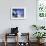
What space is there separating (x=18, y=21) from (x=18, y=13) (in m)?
0.33

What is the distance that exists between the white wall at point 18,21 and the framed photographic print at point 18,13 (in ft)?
0.40

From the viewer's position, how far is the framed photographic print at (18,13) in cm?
647

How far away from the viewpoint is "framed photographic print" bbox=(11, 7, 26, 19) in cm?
647

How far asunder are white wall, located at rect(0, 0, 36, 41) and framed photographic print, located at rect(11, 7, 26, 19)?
123mm

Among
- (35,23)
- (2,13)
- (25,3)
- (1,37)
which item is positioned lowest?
(1,37)

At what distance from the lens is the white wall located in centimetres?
646

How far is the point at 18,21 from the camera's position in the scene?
6.54 meters

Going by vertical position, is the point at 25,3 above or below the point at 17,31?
above

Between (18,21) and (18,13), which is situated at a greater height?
(18,13)

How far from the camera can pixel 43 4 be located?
6527 mm

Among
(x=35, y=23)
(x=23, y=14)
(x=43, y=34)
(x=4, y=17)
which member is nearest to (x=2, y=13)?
(x=4, y=17)

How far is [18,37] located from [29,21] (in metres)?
0.79

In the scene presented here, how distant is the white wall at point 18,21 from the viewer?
21.2 feet

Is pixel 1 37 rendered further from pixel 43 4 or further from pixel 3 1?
pixel 43 4
